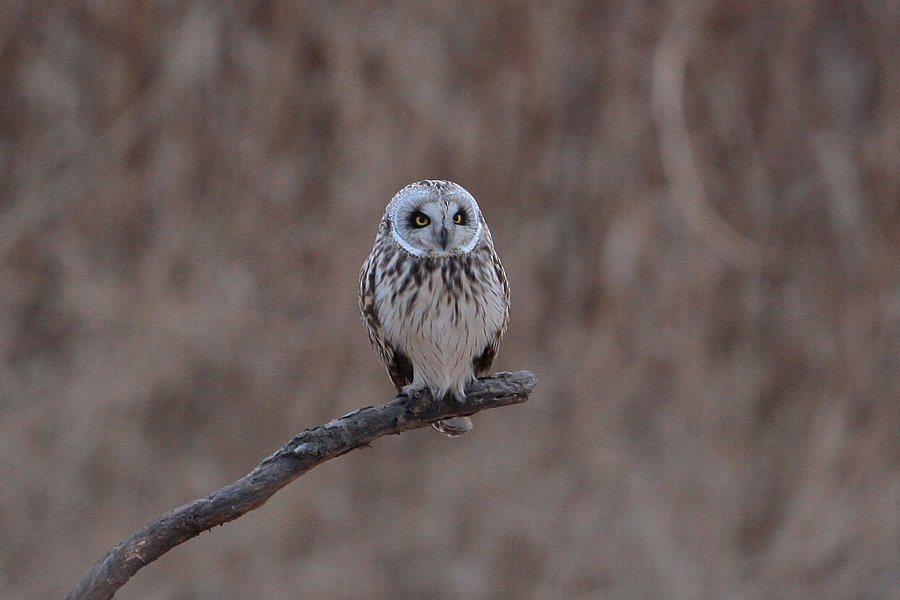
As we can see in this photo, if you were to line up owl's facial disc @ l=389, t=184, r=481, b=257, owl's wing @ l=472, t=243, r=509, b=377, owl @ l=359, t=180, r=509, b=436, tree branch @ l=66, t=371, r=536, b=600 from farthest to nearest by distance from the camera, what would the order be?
owl's wing @ l=472, t=243, r=509, b=377, owl @ l=359, t=180, r=509, b=436, owl's facial disc @ l=389, t=184, r=481, b=257, tree branch @ l=66, t=371, r=536, b=600

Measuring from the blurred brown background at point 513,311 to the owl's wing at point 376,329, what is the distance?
2281 mm

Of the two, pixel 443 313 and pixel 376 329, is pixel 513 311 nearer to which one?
pixel 376 329

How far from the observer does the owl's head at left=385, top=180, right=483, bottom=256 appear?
211 centimetres

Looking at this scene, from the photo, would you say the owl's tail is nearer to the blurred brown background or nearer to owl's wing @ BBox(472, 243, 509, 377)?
owl's wing @ BBox(472, 243, 509, 377)

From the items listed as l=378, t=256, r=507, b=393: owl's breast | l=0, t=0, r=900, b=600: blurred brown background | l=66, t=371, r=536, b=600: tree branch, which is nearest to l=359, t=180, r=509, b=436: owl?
l=378, t=256, r=507, b=393: owl's breast

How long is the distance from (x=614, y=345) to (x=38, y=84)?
257 centimetres

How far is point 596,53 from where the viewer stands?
17.3ft

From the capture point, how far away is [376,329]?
2527 mm

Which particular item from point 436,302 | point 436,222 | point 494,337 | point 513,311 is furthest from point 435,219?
point 513,311

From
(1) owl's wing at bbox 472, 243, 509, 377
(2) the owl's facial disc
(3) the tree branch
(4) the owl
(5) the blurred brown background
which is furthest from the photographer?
(5) the blurred brown background

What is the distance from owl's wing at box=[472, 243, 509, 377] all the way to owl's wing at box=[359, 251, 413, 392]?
14cm

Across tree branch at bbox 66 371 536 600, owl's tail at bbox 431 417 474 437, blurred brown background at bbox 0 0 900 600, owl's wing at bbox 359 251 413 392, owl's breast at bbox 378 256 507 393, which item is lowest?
tree branch at bbox 66 371 536 600

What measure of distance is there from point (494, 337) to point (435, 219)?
440mm

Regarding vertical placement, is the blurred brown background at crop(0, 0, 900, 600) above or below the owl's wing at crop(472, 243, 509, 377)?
above
